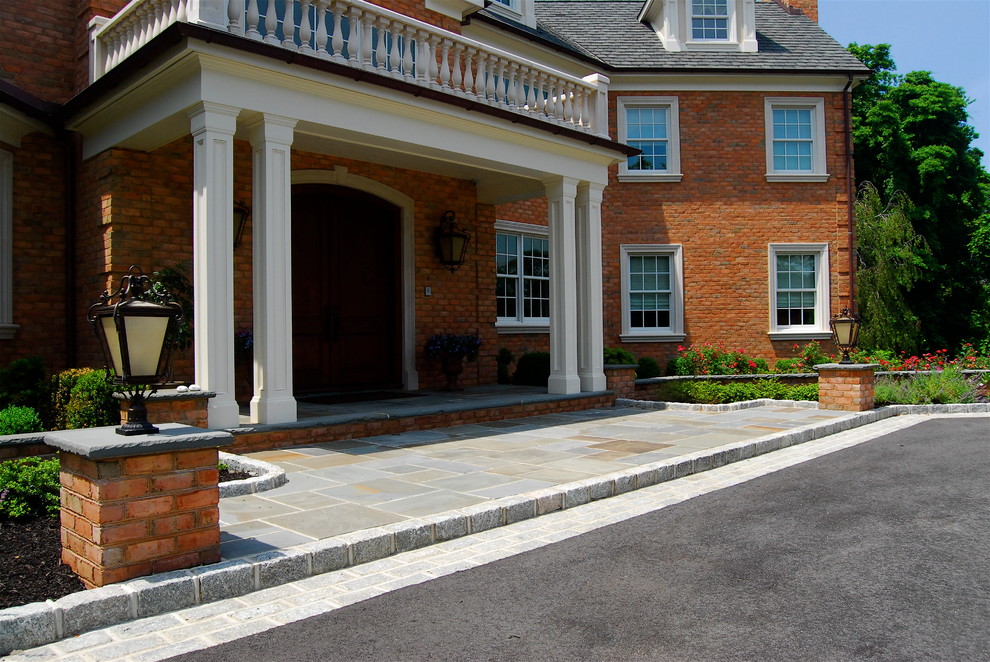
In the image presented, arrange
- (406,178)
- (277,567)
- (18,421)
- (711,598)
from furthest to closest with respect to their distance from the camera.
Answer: (406,178), (18,421), (277,567), (711,598)

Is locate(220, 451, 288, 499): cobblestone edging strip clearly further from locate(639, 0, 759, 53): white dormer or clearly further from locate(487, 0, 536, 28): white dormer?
locate(639, 0, 759, 53): white dormer

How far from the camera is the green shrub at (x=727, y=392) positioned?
42.9 feet

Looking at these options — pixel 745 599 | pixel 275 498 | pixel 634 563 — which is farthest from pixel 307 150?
pixel 745 599

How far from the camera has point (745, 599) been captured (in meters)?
3.87

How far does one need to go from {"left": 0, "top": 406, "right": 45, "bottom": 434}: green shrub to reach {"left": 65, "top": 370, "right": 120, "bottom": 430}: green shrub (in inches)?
12.4

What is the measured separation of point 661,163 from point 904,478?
39.1 feet

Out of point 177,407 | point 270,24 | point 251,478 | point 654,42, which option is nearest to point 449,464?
point 251,478

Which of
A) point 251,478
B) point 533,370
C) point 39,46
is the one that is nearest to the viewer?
point 251,478

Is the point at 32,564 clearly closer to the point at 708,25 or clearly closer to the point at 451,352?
the point at 451,352

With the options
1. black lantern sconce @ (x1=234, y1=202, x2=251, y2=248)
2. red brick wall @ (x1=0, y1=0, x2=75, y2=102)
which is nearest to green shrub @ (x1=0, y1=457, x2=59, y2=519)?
black lantern sconce @ (x1=234, y1=202, x2=251, y2=248)

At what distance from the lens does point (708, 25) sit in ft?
61.4

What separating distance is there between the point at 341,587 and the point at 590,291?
29.2ft

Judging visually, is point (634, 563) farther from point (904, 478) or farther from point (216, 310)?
point (216, 310)

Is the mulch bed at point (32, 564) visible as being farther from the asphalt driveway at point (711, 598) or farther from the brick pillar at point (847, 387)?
the brick pillar at point (847, 387)
